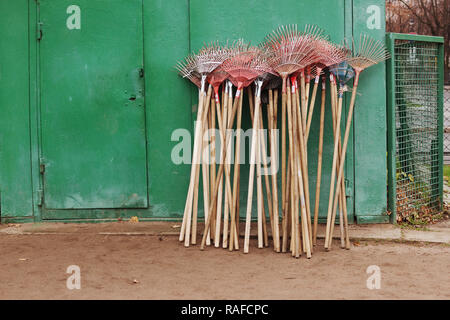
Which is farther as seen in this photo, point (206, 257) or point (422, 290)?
point (206, 257)

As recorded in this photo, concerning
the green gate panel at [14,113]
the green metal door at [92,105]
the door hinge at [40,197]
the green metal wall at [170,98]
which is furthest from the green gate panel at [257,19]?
the door hinge at [40,197]

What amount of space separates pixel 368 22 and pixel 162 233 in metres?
2.93

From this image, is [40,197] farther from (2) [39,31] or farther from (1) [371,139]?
(1) [371,139]

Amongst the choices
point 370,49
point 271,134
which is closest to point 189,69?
point 271,134

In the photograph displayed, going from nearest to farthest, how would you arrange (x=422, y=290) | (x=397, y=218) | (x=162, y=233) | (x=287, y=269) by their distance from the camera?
1. (x=422, y=290)
2. (x=287, y=269)
3. (x=162, y=233)
4. (x=397, y=218)

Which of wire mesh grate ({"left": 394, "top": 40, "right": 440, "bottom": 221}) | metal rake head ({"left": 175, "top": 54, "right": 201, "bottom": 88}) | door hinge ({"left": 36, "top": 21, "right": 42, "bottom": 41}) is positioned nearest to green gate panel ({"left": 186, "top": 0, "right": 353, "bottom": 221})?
metal rake head ({"left": 175, "top": 54, "right": 201, "bottom": 88})

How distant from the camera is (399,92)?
590 centimetres

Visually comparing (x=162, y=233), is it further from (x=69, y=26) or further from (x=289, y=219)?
(x=69, y=26)

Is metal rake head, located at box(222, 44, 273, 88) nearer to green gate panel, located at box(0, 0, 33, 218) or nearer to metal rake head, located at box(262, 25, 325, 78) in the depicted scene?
metal rake head, located at box(262, 25, 325, 78)

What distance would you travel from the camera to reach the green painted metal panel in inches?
223

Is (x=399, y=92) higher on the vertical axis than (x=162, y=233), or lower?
higher

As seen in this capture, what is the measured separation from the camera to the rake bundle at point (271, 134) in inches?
195

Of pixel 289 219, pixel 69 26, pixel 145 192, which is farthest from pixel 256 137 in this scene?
pixel 69 26

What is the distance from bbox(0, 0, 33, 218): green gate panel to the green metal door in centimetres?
18
